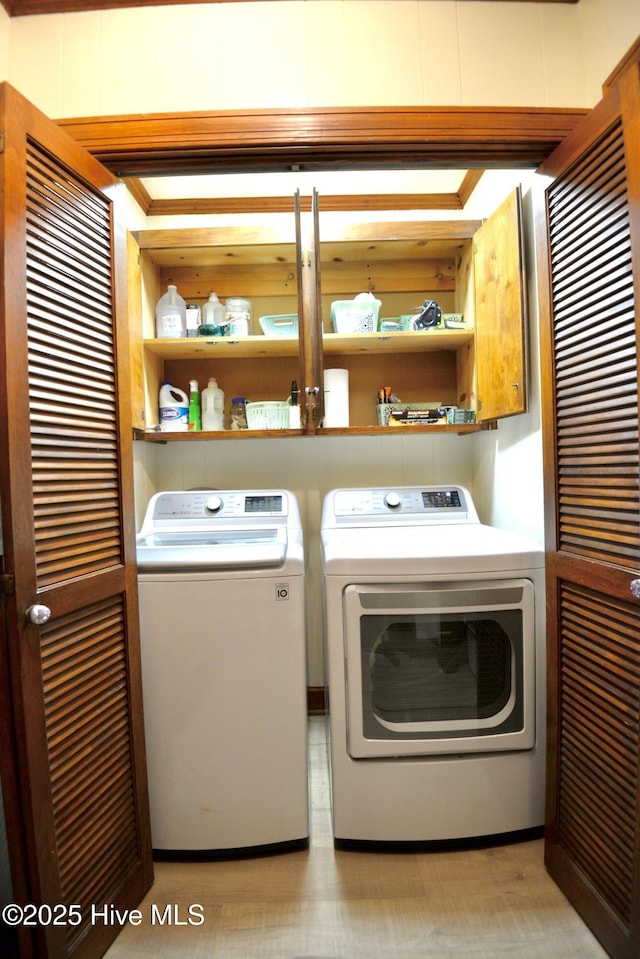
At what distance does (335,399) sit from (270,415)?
11.5 inches

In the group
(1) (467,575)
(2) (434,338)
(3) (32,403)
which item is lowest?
(1) (467,575)

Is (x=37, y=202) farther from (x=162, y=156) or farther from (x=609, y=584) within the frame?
A: (x=609, y=584)

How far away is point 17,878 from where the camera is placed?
1.06m

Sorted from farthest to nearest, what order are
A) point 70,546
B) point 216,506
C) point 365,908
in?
1. point 216,506
2. point 365,908
3. point 70,546

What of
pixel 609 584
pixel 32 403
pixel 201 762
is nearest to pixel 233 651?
pixel 201 762

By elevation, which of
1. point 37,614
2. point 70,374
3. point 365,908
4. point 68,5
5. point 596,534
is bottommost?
point 365,908

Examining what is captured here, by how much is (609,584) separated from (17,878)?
1430 mm

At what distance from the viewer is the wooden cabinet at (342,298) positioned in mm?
1998

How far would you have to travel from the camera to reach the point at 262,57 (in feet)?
4.72

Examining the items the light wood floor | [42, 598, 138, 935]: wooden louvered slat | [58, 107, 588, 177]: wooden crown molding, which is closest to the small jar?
[58, 107, 588, 177]: wooden crown molding

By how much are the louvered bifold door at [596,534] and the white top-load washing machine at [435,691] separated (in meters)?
0.13

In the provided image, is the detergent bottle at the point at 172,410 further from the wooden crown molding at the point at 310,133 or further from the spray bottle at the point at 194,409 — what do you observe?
the wooden crown molding at the point at 310,133

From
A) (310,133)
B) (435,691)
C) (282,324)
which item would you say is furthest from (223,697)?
(310,133)

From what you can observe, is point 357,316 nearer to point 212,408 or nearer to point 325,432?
point 325,432
